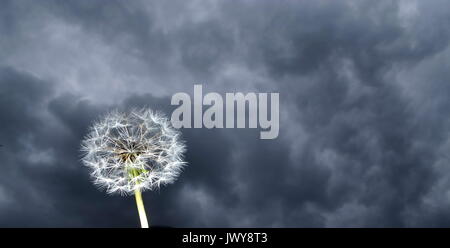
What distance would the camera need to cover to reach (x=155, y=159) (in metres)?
19.3
